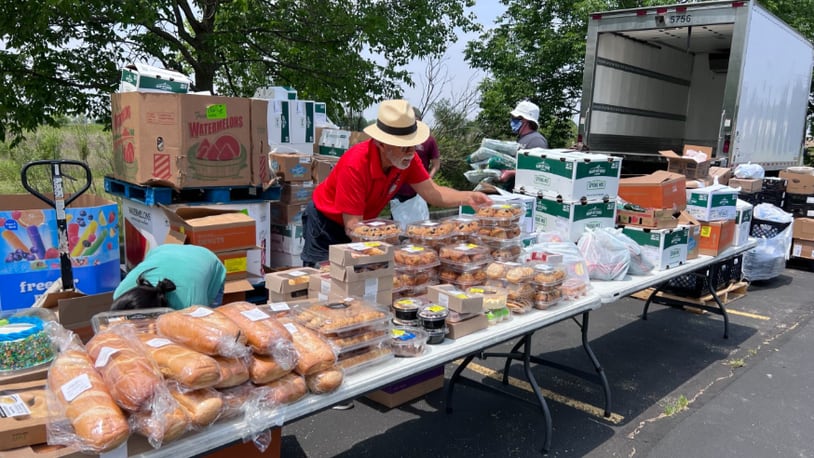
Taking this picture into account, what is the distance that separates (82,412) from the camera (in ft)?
4.74

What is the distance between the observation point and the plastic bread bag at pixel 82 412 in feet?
4.63

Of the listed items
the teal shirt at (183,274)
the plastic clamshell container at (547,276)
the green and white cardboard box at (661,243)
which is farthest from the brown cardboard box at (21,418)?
the green and white cardboard box at (661,243)

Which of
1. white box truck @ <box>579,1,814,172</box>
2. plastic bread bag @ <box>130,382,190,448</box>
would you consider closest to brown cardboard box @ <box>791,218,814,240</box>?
white box truck @ <box>579,1,814,172</box>

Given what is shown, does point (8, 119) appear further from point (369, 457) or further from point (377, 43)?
point (369, 457)

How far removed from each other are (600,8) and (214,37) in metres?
9.16

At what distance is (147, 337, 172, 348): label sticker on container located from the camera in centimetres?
173

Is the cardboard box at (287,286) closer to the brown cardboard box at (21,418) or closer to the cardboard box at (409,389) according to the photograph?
the brown cardboard box at (21,418)

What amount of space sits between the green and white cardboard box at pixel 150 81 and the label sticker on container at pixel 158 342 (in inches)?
112

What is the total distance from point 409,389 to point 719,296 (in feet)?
14.5

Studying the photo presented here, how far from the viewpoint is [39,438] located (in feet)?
4.91

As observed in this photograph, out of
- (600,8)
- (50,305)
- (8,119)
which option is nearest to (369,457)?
(50,305)

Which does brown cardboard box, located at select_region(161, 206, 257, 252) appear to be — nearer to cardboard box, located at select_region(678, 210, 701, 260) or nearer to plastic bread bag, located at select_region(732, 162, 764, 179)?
cardboard box, located at select_region(678, 210, 701, 260)

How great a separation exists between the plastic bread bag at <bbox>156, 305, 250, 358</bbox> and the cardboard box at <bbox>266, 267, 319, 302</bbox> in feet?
Result: 2.31

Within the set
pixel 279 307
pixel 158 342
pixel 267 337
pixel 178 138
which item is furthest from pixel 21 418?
pixel 178 138
